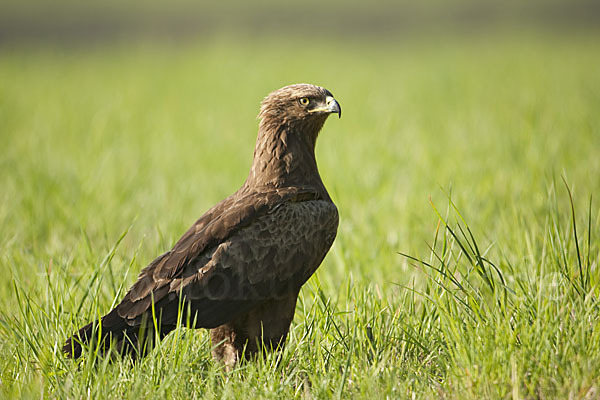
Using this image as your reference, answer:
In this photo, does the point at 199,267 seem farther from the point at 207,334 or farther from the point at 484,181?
the point at 484,181

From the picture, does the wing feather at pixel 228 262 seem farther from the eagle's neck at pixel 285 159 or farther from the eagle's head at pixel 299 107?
the eagle's head at pixel 299 107

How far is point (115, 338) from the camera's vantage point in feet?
10.2

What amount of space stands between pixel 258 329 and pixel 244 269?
0.34m

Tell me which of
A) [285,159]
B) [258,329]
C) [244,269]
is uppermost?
[285,159]

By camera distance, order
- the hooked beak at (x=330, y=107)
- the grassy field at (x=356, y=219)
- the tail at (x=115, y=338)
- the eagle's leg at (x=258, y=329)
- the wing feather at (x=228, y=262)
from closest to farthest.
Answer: the grassy field at (x=356, y=219), the tail at (x=115, y=338), the wing feather at (x=228, y=262), the eagle's leg at (x=258, y=329), the hooked beak at (x=330, y=107)

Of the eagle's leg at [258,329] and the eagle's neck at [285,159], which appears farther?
the eagle's neck at [285,159]

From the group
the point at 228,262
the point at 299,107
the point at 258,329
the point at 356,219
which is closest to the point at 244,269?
the point at 228,262

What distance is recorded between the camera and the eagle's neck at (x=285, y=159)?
3.62m

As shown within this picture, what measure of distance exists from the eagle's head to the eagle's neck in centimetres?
1

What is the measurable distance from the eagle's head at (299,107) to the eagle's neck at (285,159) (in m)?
0.01

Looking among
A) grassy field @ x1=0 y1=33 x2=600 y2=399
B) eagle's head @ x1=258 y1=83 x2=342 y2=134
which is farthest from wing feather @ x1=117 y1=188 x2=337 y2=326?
eagle's head @ x1=258 y1=83 x2=342 y2=134

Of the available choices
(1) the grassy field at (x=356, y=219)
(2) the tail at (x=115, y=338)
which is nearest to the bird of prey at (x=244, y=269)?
(2) the tail at (x=115, y=338)

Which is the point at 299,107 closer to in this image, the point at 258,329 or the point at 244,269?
the point at 244,269

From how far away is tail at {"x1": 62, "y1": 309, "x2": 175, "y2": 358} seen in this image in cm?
309
